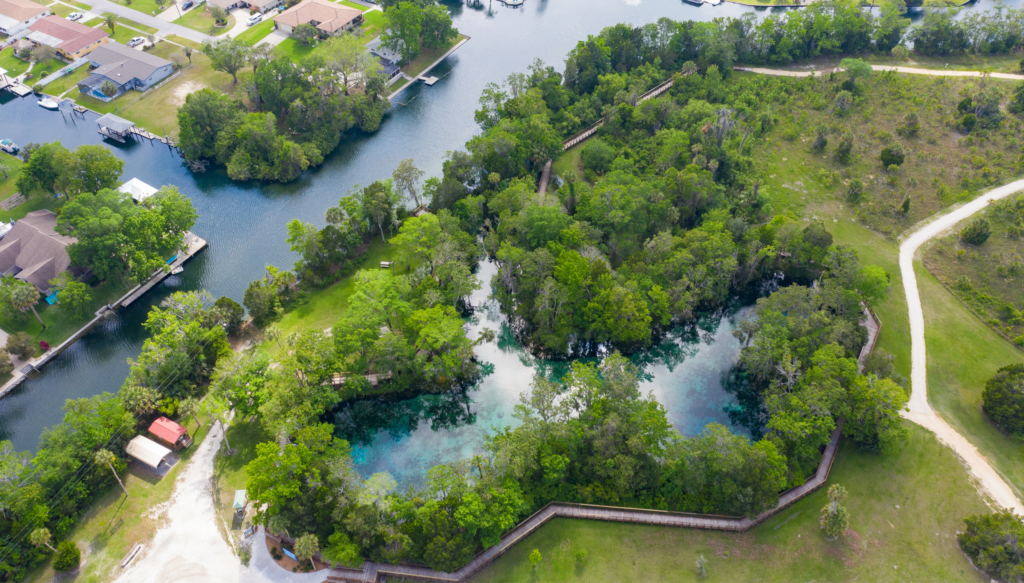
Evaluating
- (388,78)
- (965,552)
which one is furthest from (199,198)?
(965,552)

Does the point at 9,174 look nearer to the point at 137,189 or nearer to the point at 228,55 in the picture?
the point at 137,189

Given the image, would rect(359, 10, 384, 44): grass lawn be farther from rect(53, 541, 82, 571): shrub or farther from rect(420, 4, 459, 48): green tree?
rect(53, 541, 82, 571): shrub

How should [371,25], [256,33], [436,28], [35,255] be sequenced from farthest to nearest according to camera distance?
[371,25] < [256,33] < [436,28] < [35,255]

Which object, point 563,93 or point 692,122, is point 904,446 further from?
point 563,93

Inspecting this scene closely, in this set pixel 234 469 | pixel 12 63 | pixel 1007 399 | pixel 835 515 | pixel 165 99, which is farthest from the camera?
pixel 12 63

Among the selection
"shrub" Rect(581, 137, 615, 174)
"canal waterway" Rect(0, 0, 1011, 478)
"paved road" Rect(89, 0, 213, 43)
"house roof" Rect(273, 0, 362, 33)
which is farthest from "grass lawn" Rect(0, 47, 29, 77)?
"shrub" Rect(581, 137, 615, 174)

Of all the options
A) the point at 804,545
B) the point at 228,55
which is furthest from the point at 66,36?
the point at 804,545

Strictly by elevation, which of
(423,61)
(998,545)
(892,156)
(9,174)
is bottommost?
(998,545)
